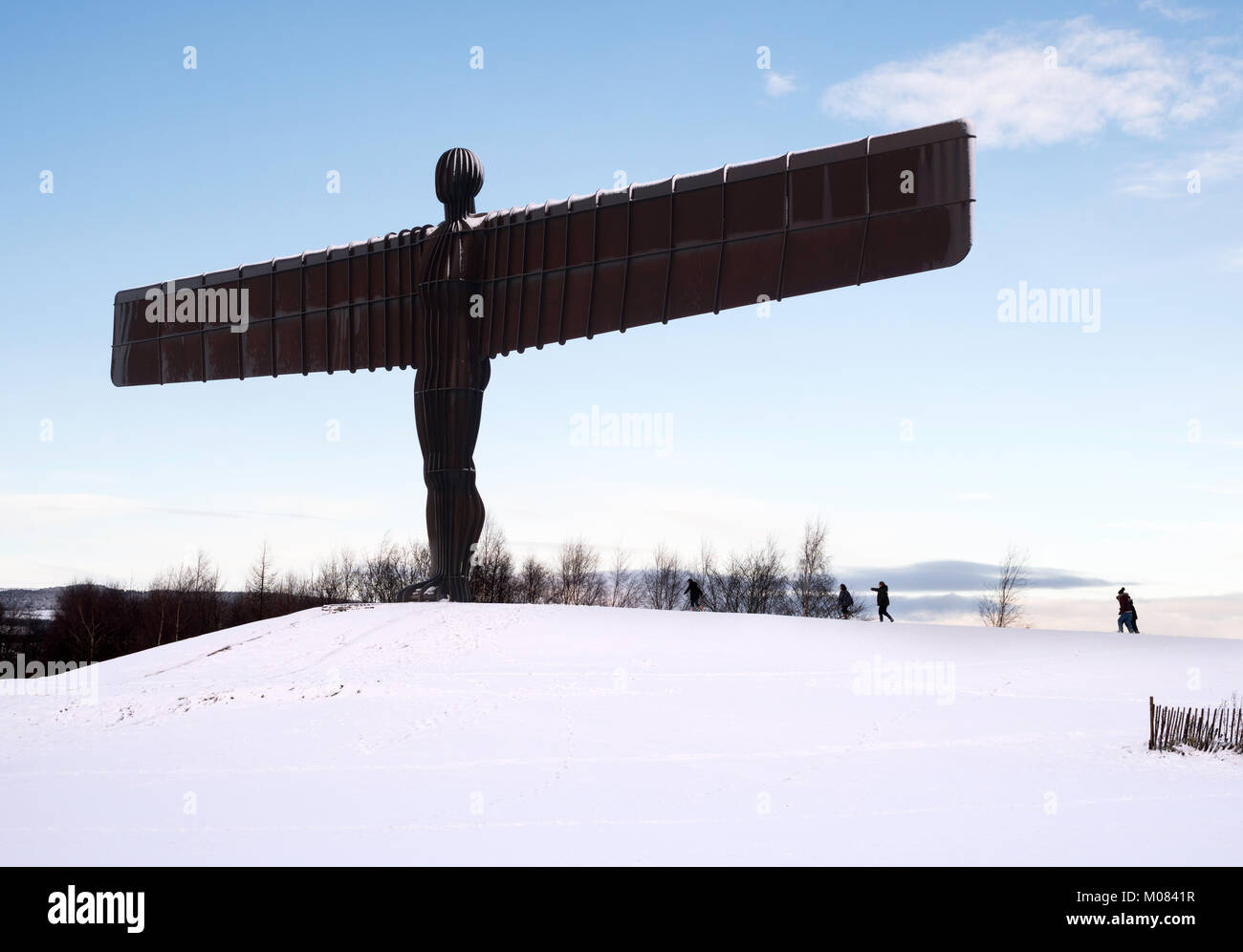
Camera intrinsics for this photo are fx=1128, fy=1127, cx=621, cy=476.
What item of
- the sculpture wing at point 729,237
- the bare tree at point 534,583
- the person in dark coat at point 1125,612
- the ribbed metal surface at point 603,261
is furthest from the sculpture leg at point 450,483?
the bare tree at point 534,583

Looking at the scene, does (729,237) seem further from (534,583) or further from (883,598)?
(534,583)

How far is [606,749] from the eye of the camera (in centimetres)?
1226

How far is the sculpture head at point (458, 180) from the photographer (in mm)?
19547

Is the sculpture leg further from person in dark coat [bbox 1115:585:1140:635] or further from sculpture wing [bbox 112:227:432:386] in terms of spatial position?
person in dark coat [bbox 1115:585:1140:635]

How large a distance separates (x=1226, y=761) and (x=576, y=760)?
7.32 meters

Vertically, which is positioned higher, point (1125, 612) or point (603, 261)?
point (603, 261)

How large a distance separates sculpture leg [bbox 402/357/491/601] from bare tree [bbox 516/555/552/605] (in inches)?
1039

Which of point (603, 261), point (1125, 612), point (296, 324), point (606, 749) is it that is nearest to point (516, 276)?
point (603, 261)

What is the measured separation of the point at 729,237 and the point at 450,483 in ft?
20.0

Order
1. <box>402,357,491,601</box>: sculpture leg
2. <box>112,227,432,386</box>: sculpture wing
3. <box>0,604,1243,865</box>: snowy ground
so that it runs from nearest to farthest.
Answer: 1. <box>0,604,1243,865</box>: snowy ground
2. <box>402,357,491,601</box>: sculpture leg
3. <box>112,227,432,386</box>: sculpture wing

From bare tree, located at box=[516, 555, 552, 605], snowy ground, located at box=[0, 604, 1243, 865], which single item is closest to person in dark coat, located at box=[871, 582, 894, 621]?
snowy ground, located at box=[0, 604, 1243, 865]

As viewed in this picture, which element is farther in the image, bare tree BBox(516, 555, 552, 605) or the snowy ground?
bare tree BBox(516, 555, 552, 605)

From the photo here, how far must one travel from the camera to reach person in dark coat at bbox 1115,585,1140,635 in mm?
24109

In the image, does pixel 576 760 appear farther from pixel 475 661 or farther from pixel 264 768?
pixel 475 661
